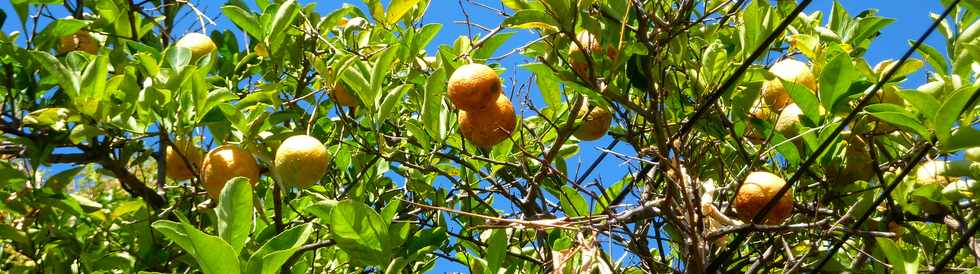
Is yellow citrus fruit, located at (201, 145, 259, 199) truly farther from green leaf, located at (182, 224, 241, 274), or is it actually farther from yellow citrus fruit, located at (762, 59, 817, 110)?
yellow citrus fruit, located at (762, 59, 817, 110)

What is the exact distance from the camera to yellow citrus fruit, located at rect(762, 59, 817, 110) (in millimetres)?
1766

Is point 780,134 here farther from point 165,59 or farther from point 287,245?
point 165,59

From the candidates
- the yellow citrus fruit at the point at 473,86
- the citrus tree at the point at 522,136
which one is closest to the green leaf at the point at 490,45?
the citrus tree at the point at 522,136

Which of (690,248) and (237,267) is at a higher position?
(690,248)

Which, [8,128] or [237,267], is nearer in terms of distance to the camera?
[237,267]

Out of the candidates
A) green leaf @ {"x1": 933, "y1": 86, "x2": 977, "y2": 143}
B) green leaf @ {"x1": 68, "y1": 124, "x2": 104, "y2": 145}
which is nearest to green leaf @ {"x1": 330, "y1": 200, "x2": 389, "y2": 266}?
green leaf @ {"x1": 68, "y1": 124, "x2": 104, "y2": 145}

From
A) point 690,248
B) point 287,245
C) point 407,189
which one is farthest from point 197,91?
point 690,248

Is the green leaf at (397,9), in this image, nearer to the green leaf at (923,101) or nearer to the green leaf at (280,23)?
the green leaf at (280,23)

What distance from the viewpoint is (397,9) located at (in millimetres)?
2305

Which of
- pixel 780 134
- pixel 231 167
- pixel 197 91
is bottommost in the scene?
pixel 231 167

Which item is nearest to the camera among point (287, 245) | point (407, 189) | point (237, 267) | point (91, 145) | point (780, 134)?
point (237, 267)

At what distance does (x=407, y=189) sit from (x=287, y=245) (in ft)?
3.05

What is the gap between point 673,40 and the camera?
68.4 inches

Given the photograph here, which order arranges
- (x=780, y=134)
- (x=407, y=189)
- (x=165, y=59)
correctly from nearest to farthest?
1. (x=780, y=134)
2. (x=165, y=59)
3. (x=407, y=189)
